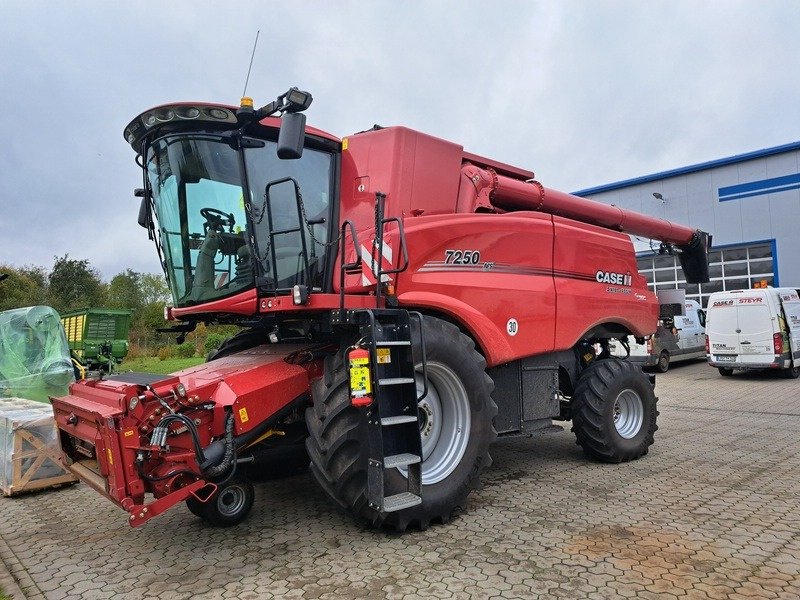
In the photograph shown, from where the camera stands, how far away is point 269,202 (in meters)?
4.39

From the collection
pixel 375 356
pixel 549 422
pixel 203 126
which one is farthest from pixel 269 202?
pixel 549 422

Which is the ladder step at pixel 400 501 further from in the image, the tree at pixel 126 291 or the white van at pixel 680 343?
the tree at pixel 126 291

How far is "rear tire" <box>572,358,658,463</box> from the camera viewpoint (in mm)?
5930

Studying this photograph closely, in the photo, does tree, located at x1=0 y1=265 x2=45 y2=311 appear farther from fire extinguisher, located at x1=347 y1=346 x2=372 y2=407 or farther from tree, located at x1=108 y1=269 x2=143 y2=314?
fire extinguisher, located at x1=347 y1=346 x2=372 y2=407

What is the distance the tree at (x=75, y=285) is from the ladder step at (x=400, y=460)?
3155cm

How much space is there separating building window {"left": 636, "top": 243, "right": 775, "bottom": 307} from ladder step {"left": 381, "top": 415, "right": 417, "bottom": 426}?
682 inches

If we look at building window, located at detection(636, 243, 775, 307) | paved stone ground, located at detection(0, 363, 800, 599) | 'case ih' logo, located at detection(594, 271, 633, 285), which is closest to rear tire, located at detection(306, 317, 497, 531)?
paved stone ground, located at detection(0, 363, 800, 599)

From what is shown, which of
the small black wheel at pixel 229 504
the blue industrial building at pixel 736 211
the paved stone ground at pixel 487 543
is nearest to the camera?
the paved stone ground at pixel 487 543

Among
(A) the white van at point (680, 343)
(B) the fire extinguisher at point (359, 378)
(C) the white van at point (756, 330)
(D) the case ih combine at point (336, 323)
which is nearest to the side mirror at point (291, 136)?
(D) the case ih combine at point (336, 323)

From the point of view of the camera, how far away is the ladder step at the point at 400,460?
12.3ft

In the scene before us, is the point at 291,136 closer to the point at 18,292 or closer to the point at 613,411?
the point at 613,411

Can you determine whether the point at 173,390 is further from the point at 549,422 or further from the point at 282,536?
the point at 549,422

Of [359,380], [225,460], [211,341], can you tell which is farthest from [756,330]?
[211,341]

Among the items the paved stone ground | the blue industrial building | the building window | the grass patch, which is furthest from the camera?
the building window
